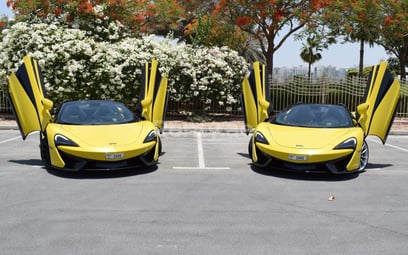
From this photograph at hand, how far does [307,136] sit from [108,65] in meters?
10.3

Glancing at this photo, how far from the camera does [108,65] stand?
16.0 metres

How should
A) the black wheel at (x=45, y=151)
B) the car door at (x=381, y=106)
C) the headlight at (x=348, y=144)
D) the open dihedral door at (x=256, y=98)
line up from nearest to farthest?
the headlight at (x=348, y=144), the black wheel at (x=45, y=151), the car door at (x=381, y=106), the open dihedral door at (x=256, y=98)

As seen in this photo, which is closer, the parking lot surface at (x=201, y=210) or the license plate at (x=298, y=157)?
the parking lot surface at (x=201, y=210)

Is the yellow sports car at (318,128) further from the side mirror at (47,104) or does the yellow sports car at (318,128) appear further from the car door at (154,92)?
the side mirror at (47,104)

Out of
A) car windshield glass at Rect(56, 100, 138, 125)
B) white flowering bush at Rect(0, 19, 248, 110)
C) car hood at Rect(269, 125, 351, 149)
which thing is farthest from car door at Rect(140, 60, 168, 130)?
white flowering bush at Rect(0, 19, 248, 110)

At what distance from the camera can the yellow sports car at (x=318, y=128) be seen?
700cm

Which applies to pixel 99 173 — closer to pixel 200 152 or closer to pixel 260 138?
pixel 260 138

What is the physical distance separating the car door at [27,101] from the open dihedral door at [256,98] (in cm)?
395

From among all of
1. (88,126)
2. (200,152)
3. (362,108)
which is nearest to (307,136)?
(362,108)

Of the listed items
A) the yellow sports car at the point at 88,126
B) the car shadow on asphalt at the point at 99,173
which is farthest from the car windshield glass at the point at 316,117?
the car shadow on asphalt at the point at 99,173

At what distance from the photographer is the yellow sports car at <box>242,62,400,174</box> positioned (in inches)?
275

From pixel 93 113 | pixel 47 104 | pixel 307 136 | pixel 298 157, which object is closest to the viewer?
pixel 298 157

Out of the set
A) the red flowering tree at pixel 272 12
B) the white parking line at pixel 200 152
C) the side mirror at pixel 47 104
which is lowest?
the white parking line at pixel 200 152

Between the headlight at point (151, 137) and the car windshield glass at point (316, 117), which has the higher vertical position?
the car windshield glass at point (316, 117)
